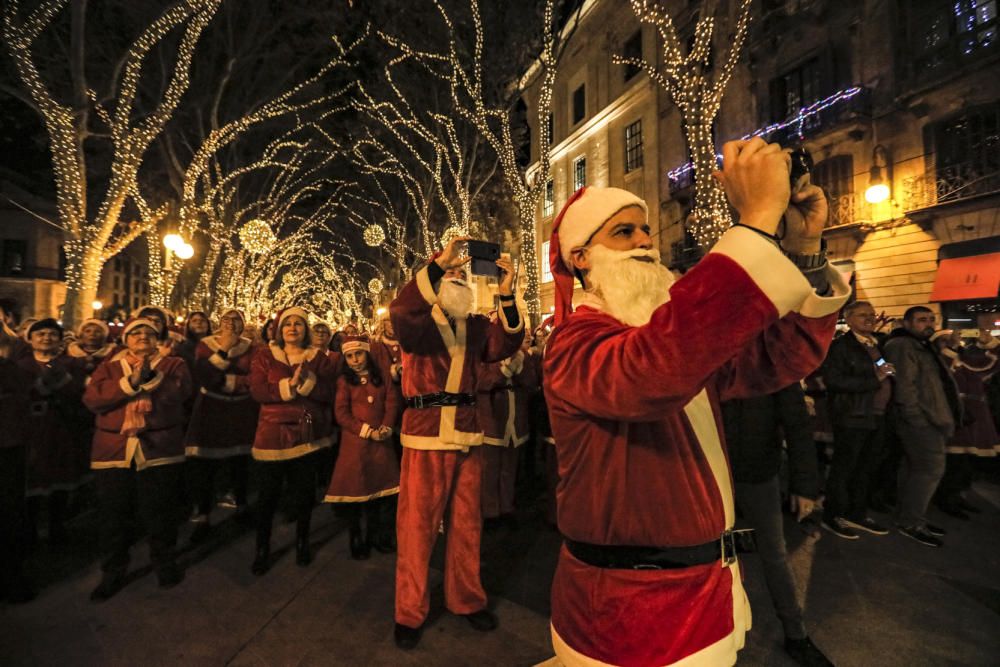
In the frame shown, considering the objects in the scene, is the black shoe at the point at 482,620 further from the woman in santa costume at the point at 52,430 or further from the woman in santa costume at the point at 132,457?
the woman in santa costume at the point at 52,430

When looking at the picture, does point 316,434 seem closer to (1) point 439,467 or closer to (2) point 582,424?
(1) point 439,467

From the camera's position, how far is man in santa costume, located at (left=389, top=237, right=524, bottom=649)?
3.33 metres

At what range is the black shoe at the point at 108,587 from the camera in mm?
3962

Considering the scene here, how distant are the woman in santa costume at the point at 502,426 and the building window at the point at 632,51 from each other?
21.8 m

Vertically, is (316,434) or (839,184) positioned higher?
(839,184)

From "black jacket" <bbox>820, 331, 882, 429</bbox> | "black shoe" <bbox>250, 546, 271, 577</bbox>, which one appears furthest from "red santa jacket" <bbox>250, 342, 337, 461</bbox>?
"black jacket" <bbox>820, 331, 882, 429</bbox>

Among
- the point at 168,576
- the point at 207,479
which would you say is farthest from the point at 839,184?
the point at 168,576

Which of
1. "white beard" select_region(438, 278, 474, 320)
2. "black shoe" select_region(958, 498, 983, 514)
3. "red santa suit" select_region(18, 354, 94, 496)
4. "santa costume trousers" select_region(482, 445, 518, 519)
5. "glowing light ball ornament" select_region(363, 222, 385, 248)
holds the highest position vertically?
"glowing light ball ornament" select_region(363, 222, 385, 248)

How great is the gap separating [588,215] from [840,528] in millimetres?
5333

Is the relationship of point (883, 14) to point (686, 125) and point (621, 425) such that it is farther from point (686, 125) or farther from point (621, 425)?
point (621, 425)

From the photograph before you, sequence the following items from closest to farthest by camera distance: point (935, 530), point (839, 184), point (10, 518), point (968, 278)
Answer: point (10, 518) < point (935, 530) < point (968, 278) < point (839, 184)

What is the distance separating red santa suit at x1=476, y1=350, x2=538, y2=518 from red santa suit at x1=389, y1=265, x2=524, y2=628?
4.16 ft

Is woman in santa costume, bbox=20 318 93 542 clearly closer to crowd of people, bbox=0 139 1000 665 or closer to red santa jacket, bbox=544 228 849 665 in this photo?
crowd of people, bbox=0 139 1000 665

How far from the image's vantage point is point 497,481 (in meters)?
5.46
